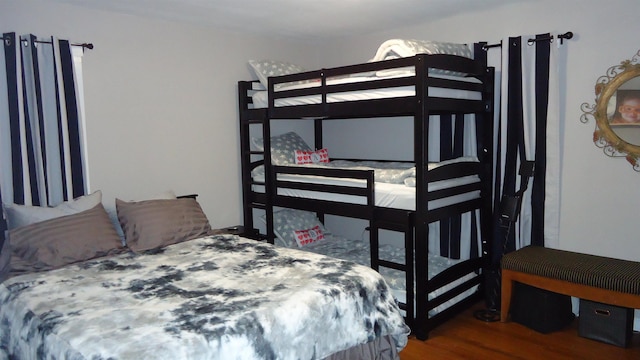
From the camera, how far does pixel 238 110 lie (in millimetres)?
4363

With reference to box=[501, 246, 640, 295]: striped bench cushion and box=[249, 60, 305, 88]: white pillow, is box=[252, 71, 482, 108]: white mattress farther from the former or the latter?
box=[501, 246, 640, 295]: striped bench cushion

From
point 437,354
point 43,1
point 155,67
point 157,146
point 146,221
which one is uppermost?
point 43,1

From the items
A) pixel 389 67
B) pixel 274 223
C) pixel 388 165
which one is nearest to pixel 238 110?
pixel 274 223

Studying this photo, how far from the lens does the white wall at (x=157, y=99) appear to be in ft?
11.2

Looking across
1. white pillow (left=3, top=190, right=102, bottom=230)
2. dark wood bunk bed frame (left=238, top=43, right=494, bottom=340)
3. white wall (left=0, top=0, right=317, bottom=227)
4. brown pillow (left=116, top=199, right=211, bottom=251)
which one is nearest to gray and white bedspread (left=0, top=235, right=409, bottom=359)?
brown pillow (left=116, top=199, right=211, bottom=251)

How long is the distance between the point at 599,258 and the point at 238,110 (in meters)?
3.08

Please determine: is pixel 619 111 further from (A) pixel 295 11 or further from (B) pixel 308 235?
(B) pixel 308 235

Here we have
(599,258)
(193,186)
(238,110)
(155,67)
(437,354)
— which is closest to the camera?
(437,354)

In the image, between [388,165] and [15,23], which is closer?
[15,23]

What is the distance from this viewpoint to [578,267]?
301 centimetres

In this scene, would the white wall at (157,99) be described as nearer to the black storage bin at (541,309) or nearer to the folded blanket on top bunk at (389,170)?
the folded blanket on top bunk at (389,170)

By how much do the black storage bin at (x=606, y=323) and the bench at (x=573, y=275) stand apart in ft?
0.57

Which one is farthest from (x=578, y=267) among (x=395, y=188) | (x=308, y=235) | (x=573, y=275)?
(x=308, y=235)

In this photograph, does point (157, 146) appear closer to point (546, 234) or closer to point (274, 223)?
point (274, 223)
